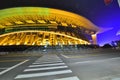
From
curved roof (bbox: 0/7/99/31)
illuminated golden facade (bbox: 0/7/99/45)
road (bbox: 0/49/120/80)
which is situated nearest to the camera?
road (bbox: 0/49/120/80)

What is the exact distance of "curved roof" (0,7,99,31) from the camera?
4738 centimetres

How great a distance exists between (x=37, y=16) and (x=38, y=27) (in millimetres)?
3640

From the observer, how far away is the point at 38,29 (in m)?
50.4

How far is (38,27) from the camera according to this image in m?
50.6

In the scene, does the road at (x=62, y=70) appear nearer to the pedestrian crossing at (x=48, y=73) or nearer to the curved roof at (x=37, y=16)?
the pedestrian crossing at (x=48, y=73)

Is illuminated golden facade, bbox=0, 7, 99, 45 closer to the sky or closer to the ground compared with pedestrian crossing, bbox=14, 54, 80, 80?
closer to the sky

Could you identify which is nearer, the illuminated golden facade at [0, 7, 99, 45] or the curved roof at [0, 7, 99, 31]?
the curved roof at [0, 7, 99, 31]

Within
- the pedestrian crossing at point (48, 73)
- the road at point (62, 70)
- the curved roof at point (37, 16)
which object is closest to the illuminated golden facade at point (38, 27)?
the curved roof at point (37, 16)

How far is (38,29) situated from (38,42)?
4.82 m

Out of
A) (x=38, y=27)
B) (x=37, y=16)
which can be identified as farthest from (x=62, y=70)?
(x=37, y=16)

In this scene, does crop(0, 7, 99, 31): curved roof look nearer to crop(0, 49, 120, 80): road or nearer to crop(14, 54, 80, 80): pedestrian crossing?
crop(0, 49, 120, 80): road

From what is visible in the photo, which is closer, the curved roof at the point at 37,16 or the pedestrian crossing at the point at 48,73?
the pedestrian crossing at the point at 48,73

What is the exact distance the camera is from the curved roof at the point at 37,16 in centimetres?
4738

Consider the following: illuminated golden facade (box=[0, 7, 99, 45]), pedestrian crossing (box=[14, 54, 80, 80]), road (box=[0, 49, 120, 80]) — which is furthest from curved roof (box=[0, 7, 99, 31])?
pedestrian crossing (box=[14, 54, 80, 80])
